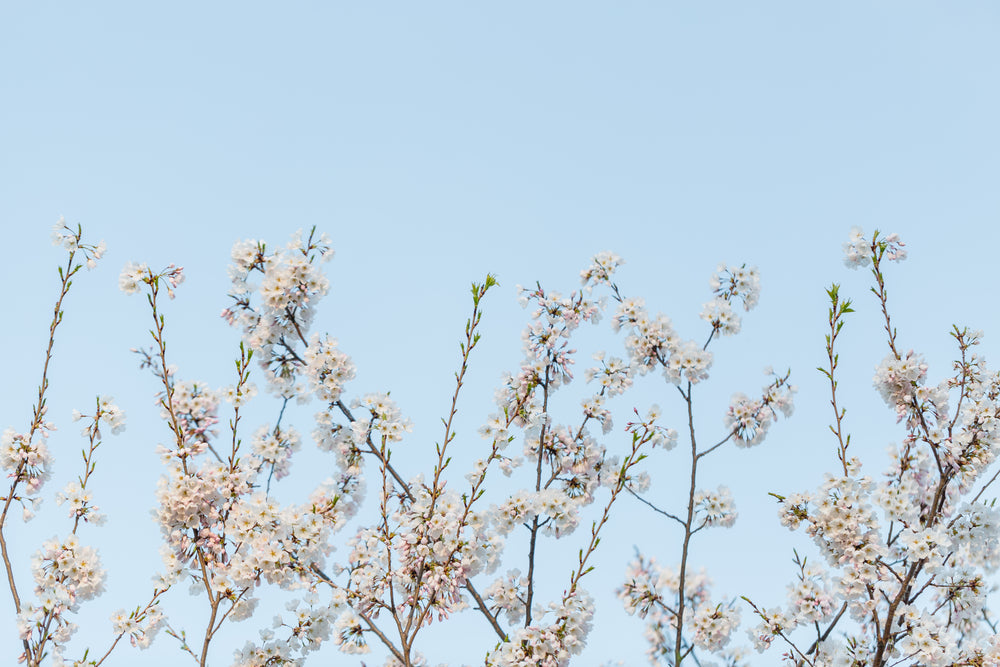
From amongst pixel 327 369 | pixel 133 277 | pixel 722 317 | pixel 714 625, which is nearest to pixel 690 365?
pixel 722 317

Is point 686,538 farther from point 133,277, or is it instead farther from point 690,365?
point 133,277

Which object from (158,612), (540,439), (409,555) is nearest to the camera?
(409,555)

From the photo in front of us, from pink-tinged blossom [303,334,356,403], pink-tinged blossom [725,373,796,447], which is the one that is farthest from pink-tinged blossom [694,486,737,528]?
pink-tinged blossom [303,334,356,403]

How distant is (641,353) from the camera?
6.04 m

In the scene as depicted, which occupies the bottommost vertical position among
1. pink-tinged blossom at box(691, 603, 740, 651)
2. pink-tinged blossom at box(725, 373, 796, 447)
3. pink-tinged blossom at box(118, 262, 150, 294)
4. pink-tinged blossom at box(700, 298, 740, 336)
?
pink-tinged blossom at box(691, 603, 740, 651)

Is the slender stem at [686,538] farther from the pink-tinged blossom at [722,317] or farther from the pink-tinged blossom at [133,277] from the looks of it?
the pink-tinged blossom at [133,277]

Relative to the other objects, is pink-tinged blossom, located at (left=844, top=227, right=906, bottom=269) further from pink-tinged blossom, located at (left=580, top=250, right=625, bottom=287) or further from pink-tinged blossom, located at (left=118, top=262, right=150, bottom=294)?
pink-tinged blossom, located at (left=118, top=262, right=150, bottom=294)

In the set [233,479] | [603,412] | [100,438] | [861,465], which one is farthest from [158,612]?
[861,465]

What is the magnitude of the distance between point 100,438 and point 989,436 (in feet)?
19.7

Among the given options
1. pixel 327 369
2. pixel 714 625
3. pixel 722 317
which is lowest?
pixel 714 625

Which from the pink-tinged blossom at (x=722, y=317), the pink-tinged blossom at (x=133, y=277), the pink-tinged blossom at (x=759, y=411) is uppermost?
the pink-tinged blossom at (x=133, y=277)

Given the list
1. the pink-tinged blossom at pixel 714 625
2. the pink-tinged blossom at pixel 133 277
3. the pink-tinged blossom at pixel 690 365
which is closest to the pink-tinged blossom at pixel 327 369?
the pink-tinged blossom at pixel 133 277

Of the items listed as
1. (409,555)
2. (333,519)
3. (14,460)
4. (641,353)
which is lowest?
(409,555)

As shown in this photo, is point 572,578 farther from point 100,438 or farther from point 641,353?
point 100,438
